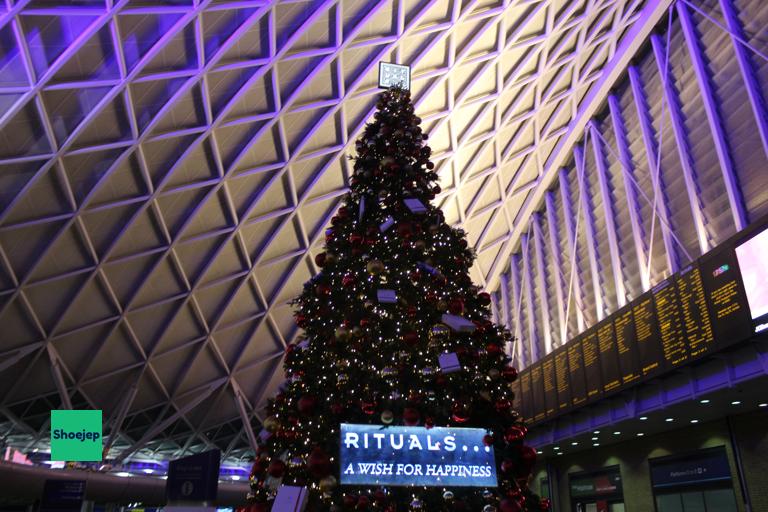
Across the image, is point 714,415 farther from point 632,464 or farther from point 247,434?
point 247,434

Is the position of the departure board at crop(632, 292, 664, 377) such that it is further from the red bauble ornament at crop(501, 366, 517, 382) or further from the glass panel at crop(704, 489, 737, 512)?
the red bauble ornament at crop(501, 366, 517, 382)

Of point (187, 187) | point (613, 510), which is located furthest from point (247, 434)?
point (613, 510)

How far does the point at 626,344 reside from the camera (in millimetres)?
16781

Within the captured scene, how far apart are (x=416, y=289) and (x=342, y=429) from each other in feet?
8.13

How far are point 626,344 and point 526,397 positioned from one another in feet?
23.7

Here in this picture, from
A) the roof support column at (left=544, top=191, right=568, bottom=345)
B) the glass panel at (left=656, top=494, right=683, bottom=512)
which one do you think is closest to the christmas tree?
the glass panel at (left=656, top=494, right=683, bottom=512)

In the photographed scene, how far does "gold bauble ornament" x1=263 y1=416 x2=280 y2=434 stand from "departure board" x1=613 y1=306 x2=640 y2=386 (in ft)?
37.0

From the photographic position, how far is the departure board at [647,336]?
50.1 feet

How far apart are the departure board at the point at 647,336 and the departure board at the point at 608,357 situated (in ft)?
3.73

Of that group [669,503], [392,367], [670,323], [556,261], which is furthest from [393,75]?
[556,261]

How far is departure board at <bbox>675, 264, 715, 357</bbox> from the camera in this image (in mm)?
13484

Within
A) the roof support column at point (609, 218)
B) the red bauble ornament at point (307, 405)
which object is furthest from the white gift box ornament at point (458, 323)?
the roof support column at point (609, 218)

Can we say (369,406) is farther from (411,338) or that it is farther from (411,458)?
(411,338)

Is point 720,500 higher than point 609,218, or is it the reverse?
point 609,218
